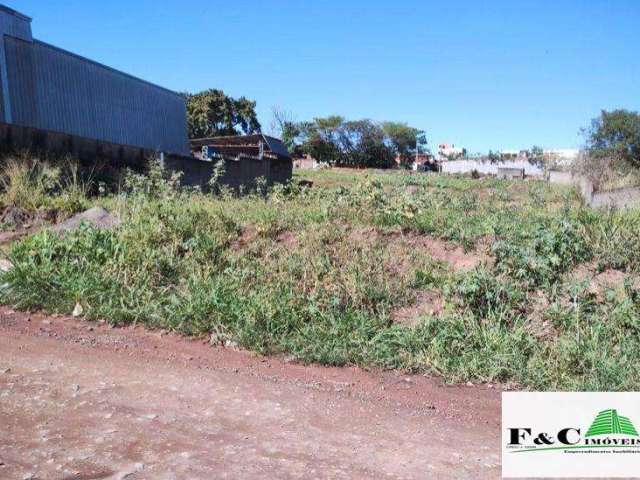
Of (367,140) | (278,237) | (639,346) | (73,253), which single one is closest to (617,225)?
(639,346)

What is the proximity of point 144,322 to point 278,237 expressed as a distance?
2.00m

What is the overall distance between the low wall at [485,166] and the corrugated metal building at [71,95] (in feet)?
119

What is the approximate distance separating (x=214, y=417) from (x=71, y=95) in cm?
1492

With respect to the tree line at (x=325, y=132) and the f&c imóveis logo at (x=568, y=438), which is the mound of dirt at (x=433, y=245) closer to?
the f&c imóveis logo at (x=568, y=438)

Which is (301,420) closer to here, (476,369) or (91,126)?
(476,369)

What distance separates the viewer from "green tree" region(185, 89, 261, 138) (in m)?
49.5

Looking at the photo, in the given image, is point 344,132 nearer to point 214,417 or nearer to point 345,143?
point 345,143

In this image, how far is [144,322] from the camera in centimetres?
541

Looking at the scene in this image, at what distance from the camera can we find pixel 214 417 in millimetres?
3564

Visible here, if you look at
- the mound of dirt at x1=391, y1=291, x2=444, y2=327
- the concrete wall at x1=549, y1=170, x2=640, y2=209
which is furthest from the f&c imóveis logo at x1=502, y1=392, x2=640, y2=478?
the concrete wall at x1=549, y1=170, x2=640, y2=209

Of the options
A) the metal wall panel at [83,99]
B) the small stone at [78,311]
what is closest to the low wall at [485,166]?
the metal wall panel at [83,99]

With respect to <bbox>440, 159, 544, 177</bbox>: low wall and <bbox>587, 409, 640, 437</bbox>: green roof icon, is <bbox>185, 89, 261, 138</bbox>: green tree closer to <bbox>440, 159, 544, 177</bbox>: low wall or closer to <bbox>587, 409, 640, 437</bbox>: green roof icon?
<bbox>440, 159, 544, 177</bbox>: low wall

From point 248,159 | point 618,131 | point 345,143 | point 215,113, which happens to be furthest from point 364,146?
point 248,159

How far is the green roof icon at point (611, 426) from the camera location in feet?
9.98
